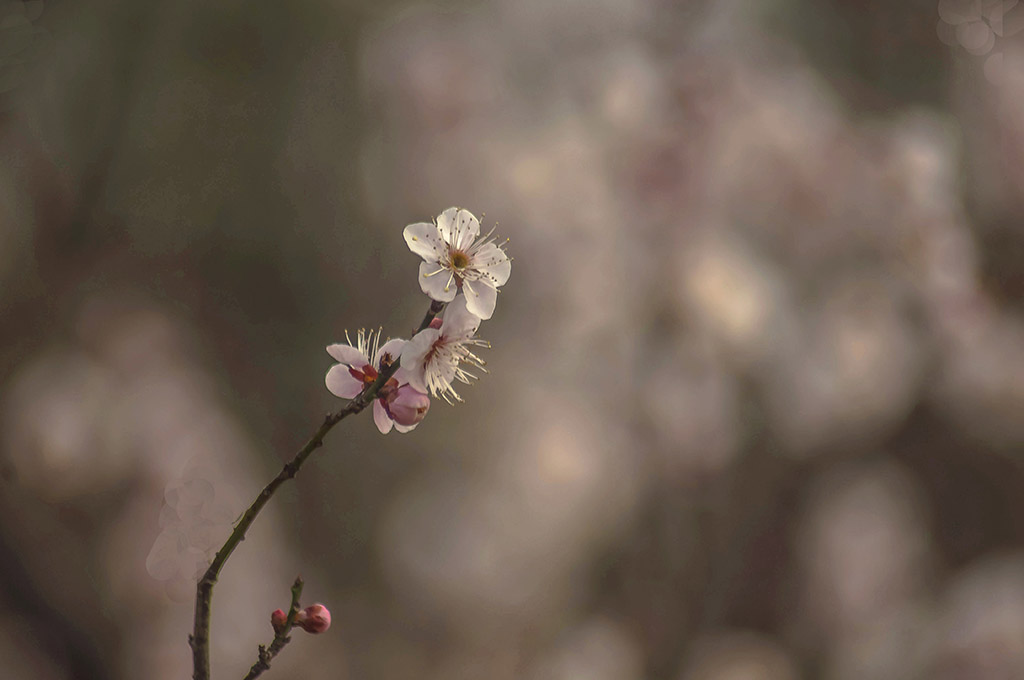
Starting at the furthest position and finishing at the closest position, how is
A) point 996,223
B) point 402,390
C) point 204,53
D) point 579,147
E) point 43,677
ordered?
point 996,223 < point 579,147 < point 204,53 < point 43,677 < point 402,390

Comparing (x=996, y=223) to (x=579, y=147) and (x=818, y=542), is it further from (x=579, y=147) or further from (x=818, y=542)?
(x=579, y=147)

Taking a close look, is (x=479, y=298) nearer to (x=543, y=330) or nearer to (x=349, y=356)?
(x=349, y=356)

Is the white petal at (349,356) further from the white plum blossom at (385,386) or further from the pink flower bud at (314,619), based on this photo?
the pink flower bud at (314,619)

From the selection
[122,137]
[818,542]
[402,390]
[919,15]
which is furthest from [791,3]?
[402,390]

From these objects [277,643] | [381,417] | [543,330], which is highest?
[543,330]

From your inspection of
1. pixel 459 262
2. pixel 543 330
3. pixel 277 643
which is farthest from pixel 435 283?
pixel 543 330

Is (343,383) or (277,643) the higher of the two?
Result: (343,383)

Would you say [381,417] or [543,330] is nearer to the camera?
[381,417]
